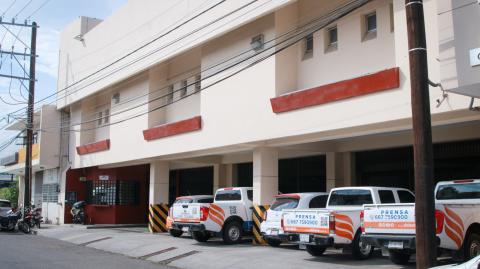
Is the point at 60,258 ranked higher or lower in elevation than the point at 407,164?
lower

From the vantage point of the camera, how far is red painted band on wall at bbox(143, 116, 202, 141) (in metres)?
21.4

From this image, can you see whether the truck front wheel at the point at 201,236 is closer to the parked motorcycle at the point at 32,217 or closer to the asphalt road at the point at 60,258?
the asphalt road at the point at 60,258

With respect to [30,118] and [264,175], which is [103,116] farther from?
[264,175]

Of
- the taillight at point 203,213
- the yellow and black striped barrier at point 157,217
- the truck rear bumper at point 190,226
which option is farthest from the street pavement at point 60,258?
the yellow and black striped barrier at point 157,217

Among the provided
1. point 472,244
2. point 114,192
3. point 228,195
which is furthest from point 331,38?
point 114,192

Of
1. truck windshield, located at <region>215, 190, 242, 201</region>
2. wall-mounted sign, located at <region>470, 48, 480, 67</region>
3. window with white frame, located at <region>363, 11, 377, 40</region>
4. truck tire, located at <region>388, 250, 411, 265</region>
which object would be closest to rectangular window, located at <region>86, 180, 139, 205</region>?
truck windshield, located at <region>215, 190, 242, 201</region>

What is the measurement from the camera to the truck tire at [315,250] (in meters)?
15.3

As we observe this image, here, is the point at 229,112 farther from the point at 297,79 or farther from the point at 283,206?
the point at 283,206

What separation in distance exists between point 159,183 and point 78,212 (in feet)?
29.2

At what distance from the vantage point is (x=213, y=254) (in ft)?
55.7

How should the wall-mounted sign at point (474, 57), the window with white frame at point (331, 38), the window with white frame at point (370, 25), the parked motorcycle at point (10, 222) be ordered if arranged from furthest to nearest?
the parked motorcycle at point (10, 222) → the window with white frame at point (331, 38) → the window with white frame at point (370, 25) → the wall-mounted sign at point (474, 57)

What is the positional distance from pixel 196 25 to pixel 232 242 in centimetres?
821

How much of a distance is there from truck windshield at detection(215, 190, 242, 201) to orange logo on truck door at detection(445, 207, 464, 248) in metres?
9.45

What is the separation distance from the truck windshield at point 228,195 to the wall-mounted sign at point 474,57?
36.0 feet
